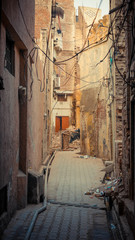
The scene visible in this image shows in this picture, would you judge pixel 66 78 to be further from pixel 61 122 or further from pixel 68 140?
pixel 68 140

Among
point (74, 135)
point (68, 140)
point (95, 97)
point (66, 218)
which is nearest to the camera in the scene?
point (66, 218)

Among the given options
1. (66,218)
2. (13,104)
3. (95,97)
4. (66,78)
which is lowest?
(66,218)

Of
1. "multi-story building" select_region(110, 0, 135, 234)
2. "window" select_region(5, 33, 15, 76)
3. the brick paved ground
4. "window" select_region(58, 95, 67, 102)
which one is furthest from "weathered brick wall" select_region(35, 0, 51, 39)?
"window" select_region(58, 95, 67, 102)

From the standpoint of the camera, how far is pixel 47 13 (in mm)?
17594

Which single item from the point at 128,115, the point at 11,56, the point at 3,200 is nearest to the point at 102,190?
the point at 128,115

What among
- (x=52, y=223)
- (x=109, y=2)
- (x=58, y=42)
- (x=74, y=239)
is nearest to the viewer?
(x=74, y=239)

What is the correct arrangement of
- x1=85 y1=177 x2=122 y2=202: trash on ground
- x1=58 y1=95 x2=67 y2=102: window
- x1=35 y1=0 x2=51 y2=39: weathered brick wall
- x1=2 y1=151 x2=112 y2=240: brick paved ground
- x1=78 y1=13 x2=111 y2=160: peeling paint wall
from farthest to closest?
x1=58 y1=95 x2=67 y2=102: window → x1=35 y1=0 x2=51 y2=39: weathered brick wall → x1=78 y1=13 x2=111 y2=160: peeling paint wall → x1=85 y1=177 x2=122 y2=202: trash on ground → x1=2 y1=151 x2=112 y2=240: brick paved ground

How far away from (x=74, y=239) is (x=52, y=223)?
0.94 m

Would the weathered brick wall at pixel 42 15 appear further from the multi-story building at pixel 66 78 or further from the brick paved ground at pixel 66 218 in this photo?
the multi-story building at pixel 66 78

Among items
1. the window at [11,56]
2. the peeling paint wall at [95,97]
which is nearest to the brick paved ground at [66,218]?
the window at [11,56]

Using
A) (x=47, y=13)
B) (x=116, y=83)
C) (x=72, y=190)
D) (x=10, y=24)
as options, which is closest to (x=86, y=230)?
(x=72, y=190)

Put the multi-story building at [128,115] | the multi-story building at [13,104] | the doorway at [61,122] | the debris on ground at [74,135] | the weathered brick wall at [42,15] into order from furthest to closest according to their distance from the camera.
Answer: the doorway at [61,122], the debris on ground at [74,135], the weathered brick wall at [42,15], the multi-story building at [128,115], the multi-story building at [13,104]

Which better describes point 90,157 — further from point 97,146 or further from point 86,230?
point 86,230

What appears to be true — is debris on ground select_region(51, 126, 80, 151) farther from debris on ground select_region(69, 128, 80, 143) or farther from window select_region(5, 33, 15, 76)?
window select_region(5, 33, 15, 76)
